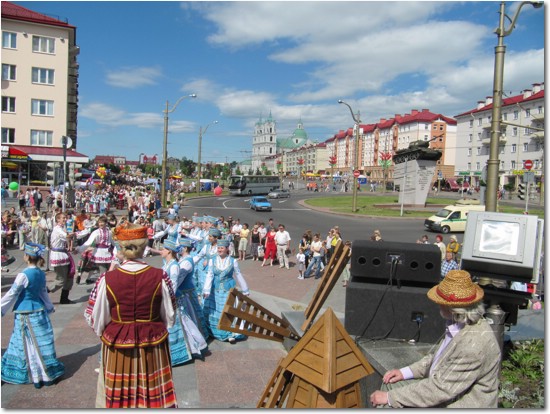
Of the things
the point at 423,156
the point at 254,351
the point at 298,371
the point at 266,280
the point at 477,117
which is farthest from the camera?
the point at 477,117

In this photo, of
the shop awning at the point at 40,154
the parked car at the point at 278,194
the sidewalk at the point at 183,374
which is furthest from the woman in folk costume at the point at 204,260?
the parked car at the point at 278,194

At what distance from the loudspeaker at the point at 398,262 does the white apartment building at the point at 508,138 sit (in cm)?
5761

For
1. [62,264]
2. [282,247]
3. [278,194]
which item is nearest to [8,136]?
[278,194]

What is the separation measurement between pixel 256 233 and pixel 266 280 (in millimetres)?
4465

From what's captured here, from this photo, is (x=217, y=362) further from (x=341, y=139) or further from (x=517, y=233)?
(x=341, y=139)

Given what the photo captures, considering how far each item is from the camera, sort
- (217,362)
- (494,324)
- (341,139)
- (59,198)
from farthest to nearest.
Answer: (341,139)
(59,198)
(217,362)
(494,324)

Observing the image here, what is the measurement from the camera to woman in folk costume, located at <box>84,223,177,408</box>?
366 cm

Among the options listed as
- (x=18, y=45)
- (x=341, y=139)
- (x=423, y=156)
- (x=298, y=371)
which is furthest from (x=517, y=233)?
(x=341, y=139)

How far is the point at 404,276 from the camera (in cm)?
554

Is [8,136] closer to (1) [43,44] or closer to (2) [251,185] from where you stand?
(1) [43,44]

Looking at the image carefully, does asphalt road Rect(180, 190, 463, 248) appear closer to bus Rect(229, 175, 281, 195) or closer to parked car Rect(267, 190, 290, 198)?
parked car Rect(267, 190, 290, 198)

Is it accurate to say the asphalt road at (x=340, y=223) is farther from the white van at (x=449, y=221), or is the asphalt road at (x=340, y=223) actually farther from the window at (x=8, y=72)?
the window at (x=8, y=72)

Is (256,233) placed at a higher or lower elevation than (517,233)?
lower

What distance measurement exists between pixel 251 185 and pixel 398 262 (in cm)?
5635
